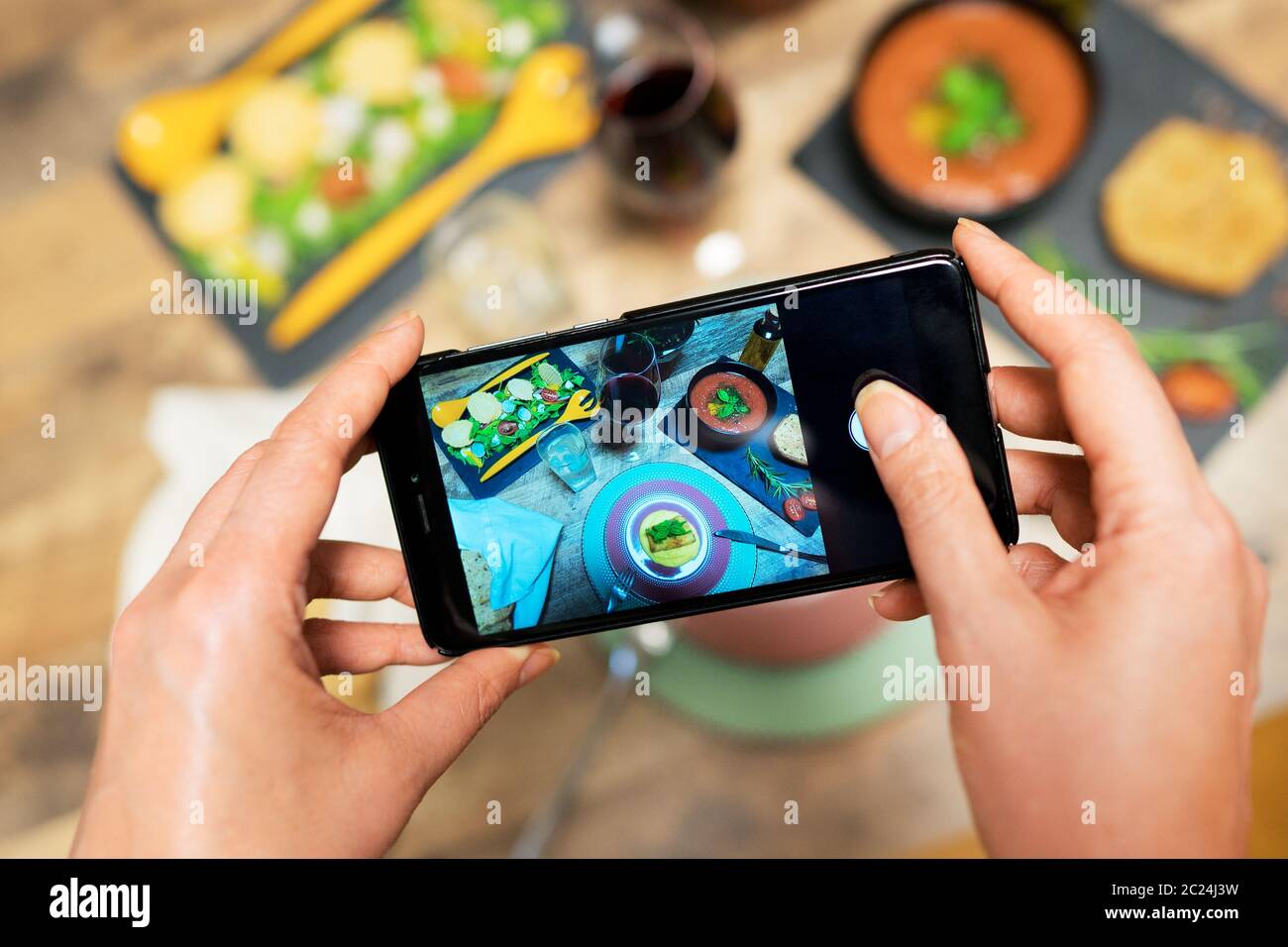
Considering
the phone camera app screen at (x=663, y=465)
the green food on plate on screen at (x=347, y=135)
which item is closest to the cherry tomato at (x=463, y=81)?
the green food on plate on screen at (x=347, y=135)

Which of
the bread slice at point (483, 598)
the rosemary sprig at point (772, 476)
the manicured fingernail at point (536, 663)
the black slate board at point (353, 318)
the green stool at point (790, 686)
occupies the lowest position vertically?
the green stool at point (790, 686)

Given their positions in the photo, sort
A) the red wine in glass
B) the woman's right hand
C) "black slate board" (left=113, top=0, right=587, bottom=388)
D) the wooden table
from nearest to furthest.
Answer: the woman's right hand → the wooden table → the red wine in glass → "black slate board" (left=113, top=0, right=587, bottom=388)

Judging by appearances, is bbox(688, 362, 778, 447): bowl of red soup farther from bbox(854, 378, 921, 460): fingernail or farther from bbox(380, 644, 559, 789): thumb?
bbox(380, 644, 559, 789): thumb

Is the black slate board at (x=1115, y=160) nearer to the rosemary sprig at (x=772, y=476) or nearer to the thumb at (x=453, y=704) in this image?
the rosemary sprig at (x=772, y=476)

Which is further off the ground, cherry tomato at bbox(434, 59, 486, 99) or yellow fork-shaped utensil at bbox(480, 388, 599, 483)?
cherry tomato at bbox(434, 59, 486, 99)

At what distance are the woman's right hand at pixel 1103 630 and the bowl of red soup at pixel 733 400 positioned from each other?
0.21ft

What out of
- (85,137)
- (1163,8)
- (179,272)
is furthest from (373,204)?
(1163,8)

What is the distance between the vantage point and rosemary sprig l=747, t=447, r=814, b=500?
21.4 inches

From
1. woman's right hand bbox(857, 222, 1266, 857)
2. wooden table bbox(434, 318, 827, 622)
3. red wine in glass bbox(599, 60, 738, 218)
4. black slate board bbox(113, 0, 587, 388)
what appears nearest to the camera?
woman's right hand bbox(857, 222, 1266, 857)

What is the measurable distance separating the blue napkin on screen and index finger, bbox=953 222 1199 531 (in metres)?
0.31

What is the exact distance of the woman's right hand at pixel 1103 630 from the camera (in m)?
0.44

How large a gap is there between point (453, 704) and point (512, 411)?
18 cm

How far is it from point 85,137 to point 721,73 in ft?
2.09

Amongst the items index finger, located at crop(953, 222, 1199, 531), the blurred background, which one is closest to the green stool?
the blurred background
